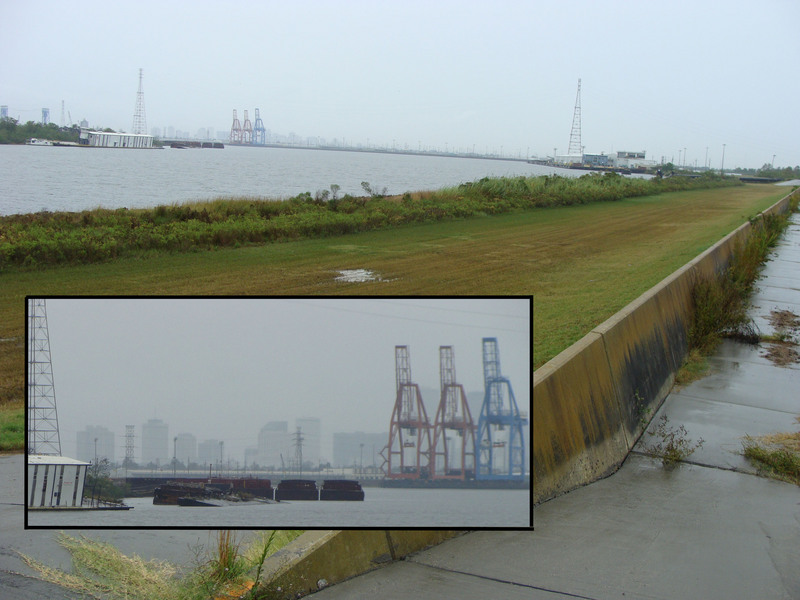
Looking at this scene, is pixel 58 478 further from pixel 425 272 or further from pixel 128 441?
pixel 425 272

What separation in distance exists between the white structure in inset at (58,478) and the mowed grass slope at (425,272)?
577cm

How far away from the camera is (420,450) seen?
118 inches

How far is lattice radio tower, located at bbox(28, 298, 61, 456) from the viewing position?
2.92 meters

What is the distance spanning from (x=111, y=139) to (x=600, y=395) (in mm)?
90811

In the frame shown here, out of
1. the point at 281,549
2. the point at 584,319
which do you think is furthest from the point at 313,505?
the point at 584,319

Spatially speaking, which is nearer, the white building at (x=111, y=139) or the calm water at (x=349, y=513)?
the calm water at (x=349, y=513)

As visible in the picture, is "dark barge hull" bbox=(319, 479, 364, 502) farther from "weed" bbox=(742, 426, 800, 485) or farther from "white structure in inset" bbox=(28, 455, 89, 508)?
"weed" bbox=(742, 426, 800, 485)

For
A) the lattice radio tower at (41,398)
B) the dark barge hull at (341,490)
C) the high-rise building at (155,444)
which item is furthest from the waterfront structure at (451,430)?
the lattice radio tower at (41,398)

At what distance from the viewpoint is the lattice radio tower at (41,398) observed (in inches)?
115

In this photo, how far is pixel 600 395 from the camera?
605cm

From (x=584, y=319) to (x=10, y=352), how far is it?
7955mm

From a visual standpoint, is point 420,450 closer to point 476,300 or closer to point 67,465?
point 476,300

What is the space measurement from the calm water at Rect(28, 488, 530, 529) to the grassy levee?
569 centimetres

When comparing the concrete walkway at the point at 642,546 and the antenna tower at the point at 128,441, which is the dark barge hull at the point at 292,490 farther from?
the concrete walkway at the point at 642,546
